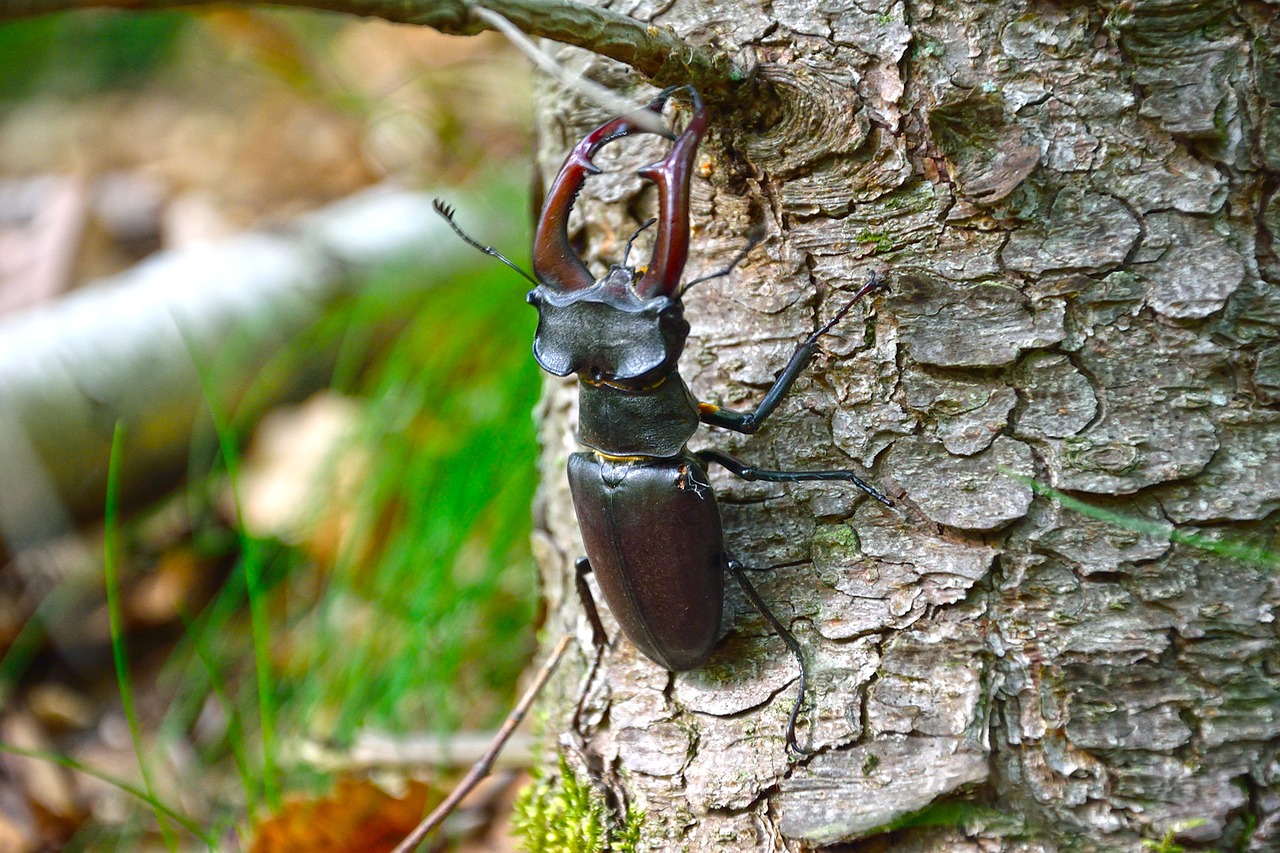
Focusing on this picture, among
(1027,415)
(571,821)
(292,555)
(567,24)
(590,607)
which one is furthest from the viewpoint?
(292,555)

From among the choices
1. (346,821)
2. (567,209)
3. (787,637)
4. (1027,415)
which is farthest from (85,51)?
(1027,415)

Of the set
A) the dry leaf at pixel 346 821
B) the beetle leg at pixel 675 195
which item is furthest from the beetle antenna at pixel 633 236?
the dry leaf at pixel 346 821

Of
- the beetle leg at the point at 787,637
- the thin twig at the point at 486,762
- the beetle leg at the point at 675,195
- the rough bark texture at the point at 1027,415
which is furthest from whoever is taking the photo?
the thin twig at the point at 486,762

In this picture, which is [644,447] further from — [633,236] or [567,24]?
[567,24]

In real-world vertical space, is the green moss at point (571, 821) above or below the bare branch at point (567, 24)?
below

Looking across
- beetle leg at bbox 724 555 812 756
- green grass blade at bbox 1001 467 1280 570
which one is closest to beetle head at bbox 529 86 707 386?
beetle leg at bbox 724 555 812 756

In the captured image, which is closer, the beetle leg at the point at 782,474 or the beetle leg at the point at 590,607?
the beetle leg at the point at 782,474

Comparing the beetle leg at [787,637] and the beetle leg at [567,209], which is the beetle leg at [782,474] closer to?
the beetle leg at [787,637]
